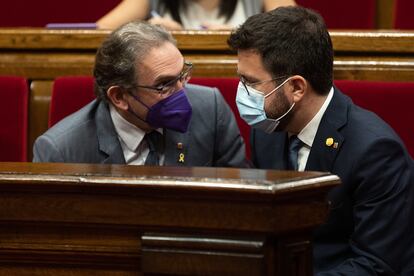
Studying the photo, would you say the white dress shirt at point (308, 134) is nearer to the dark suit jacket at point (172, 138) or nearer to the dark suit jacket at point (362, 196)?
the dark suit jacket at point (362, 196)

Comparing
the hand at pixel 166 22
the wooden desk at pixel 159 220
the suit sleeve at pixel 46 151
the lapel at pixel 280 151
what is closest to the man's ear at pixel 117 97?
the suit sleeve at pixel 46 151

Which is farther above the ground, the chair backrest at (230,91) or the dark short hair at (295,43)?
the dark short hair at (295,43)

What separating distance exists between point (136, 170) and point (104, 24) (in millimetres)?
975

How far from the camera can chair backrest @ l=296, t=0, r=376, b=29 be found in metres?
1.64

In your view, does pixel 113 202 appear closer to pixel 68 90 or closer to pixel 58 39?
pixel 68 90

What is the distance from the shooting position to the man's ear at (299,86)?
103cm

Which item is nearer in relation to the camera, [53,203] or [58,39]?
[53,203]

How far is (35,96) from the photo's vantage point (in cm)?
133

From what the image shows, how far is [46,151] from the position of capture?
1.10 meters

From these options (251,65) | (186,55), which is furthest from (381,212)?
(186,55)

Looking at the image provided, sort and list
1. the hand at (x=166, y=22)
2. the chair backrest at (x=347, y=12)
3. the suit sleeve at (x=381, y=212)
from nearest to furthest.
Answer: the suit sleeve at (x=381, y=212)
the hand at (x=166, y=22)
the chair backrest at (x=347, y=12)

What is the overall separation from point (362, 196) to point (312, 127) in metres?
0.13

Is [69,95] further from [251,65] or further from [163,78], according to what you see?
[251,65]

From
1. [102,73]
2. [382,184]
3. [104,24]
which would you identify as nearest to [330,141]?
[382,184]
